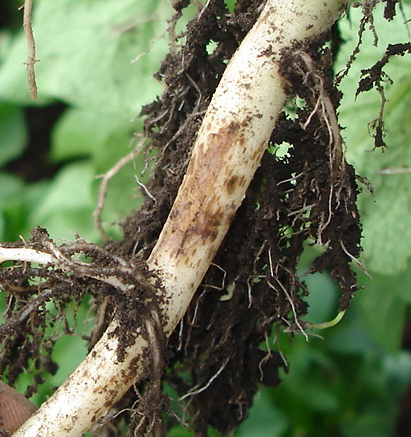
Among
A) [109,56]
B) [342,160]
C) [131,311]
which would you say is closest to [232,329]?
[131,311]

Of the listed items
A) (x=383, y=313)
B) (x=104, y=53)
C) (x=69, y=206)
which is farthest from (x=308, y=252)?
(x=69, y=206)

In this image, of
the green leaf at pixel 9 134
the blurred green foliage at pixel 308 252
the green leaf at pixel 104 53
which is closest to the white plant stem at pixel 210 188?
the blurred green foliage at pixel 308 252

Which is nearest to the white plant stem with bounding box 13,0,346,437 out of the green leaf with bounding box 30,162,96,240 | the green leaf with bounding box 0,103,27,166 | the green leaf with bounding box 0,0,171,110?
the green leaf with bounding box 0,0,171,110

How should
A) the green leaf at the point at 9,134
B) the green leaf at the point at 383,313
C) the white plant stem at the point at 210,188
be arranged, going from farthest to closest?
the green leaf at the point at 9,134, the green leaf at the point at 383,313, the white plant stem at the point at 210,188

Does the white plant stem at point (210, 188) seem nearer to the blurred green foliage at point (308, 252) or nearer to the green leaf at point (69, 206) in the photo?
the blurred green foliage at point (308, 252)

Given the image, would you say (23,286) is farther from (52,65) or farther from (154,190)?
(52,65)

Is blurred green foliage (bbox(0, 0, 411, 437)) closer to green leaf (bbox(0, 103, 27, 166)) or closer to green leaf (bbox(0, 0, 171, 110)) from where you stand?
green leaf (bbox(0, 0, 171, 110))
